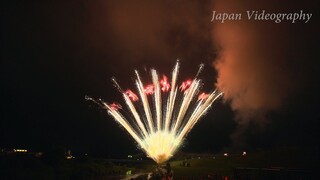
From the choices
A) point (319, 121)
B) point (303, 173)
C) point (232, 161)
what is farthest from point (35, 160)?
point (319, 121)

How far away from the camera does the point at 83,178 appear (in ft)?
134

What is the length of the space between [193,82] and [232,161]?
27.5 m

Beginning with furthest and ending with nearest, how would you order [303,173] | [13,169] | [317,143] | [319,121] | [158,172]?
[319,121], [317,143], [13,169], [158,172], [303,173]

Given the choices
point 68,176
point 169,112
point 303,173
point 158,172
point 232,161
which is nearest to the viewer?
point 303,173

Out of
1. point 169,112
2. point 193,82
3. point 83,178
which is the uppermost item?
point 193,82

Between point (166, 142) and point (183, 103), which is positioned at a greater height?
point (183, 103)

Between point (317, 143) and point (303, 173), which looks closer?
point (303, 173)

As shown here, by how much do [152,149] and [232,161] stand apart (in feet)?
83.7

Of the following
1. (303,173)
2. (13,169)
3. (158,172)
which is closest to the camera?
(303,173)

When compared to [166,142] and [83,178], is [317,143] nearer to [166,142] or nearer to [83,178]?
[166,142]

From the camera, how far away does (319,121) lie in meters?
48.9

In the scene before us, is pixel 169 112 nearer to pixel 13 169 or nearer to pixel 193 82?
pixel 193 82

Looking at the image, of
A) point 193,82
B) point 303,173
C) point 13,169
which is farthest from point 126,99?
point 303,173

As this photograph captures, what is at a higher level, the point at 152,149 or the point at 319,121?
the point at 319,121
